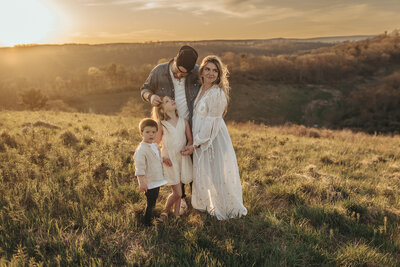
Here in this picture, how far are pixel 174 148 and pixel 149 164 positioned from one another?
0.46 metres

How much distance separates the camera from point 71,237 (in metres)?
2.76

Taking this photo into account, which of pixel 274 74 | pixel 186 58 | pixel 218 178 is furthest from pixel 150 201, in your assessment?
pixel 274 74

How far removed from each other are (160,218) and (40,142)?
431 cm

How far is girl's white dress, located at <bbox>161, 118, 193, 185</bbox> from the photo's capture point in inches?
128

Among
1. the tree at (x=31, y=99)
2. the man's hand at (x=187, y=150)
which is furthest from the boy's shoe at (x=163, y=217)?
the tree at (x=31, y=99)

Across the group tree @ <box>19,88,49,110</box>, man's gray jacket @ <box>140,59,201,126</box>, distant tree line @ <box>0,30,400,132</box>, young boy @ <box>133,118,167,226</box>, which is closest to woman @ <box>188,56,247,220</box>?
man's gray jacket @ <box>140,59,201,126</box>

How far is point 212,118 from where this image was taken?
3301 millimetres

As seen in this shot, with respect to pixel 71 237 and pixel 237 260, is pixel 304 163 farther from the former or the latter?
pixel 71 237

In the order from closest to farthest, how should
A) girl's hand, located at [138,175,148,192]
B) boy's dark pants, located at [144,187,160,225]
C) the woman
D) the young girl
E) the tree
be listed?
girl's hand, located at [138,175,148,192], boy's dark pants, located at [144,187,160,225], the young girl, the woman, the tree

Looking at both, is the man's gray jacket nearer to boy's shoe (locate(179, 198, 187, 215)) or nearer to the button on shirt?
the button on shirt

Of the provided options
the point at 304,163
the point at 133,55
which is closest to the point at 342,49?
the point at 133,55

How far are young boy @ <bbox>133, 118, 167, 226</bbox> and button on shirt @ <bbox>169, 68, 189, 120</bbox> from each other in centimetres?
68

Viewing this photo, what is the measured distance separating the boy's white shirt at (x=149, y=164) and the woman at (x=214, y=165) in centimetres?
61

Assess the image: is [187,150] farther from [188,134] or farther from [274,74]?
[274,74]
